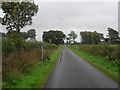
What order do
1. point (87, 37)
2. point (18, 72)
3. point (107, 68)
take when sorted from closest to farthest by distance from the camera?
point (18, 72)
point (107, 68)
point (87, 37)

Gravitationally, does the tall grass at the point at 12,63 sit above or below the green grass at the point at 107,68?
above

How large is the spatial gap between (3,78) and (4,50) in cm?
452

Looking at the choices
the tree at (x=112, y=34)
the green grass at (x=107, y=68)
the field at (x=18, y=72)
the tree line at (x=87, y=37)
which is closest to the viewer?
the field at (x=18, y=72)

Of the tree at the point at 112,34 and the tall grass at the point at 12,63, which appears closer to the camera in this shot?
the tall grass at the point at 12,63

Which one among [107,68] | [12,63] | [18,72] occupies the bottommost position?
[107,68]

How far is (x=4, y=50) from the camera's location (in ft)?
42.8

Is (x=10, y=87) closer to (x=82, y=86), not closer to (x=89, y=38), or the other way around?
(x=82, y=86)

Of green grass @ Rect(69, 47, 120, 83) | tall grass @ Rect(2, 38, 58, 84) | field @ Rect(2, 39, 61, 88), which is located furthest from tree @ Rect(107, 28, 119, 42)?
field @ Rect(2, 39, 61, 88)

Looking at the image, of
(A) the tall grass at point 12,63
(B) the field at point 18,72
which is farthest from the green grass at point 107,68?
(A) the tall grass at point 12,63

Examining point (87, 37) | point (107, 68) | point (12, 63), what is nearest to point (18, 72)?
point (12, 63)

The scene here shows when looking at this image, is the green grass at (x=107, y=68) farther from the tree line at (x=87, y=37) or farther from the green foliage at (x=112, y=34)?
the green foliage at (x=112, y=34)

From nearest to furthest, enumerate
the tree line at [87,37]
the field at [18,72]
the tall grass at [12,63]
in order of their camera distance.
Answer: the field at [18,72], the tall grass at [12,63], the tree line at [87,37]

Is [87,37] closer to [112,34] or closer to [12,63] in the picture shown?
[112,34]

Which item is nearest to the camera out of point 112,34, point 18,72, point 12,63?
point 18,72
